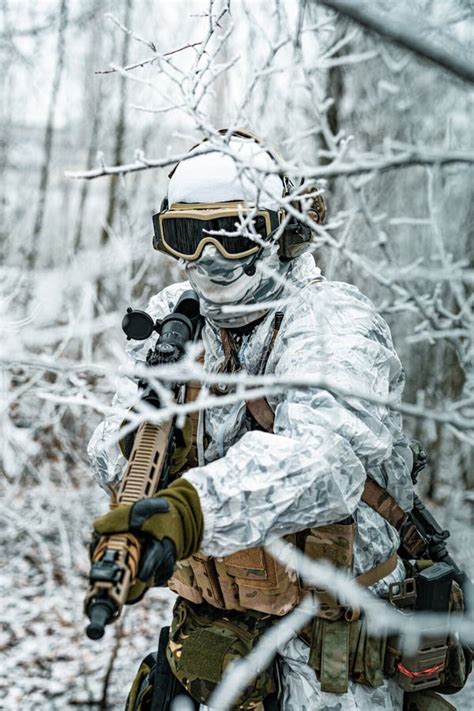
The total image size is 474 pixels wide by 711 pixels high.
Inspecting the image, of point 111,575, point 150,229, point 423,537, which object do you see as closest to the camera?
point 111,575

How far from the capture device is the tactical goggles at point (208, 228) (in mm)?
2225

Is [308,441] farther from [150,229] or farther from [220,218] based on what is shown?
[150,229]

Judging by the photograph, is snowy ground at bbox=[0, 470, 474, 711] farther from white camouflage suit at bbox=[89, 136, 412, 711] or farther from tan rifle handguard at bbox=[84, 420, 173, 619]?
tan rifle handguard at bbox=[84, 420, 173, 619]

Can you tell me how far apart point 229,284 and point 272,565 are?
0.83 meters

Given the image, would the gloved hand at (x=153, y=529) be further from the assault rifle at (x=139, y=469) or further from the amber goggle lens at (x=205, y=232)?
the amber goggle lens at (x=205, y=232)

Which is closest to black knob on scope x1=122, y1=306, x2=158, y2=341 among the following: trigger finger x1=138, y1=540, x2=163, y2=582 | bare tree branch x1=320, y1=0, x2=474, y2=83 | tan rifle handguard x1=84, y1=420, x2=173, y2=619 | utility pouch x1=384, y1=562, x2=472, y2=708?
tan rifle handguard x1=84, y1=420, x2=173, y2=619

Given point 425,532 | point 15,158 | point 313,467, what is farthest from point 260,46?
point 15,158

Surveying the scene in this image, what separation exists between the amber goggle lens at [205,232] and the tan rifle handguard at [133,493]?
1.81ft

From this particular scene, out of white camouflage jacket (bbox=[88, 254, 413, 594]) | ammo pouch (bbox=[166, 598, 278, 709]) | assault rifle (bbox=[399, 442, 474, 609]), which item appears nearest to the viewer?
white camouflage jacket (bbox=[88, 254, 413, 594])

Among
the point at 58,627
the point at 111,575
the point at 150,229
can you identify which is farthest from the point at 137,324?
the point at 150,229

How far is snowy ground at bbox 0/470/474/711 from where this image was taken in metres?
4.32

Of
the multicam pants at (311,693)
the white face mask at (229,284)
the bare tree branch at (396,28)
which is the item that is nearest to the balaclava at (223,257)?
the white face mask at (229,284)

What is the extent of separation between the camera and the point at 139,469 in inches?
75.3

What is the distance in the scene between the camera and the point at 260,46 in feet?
21.1
